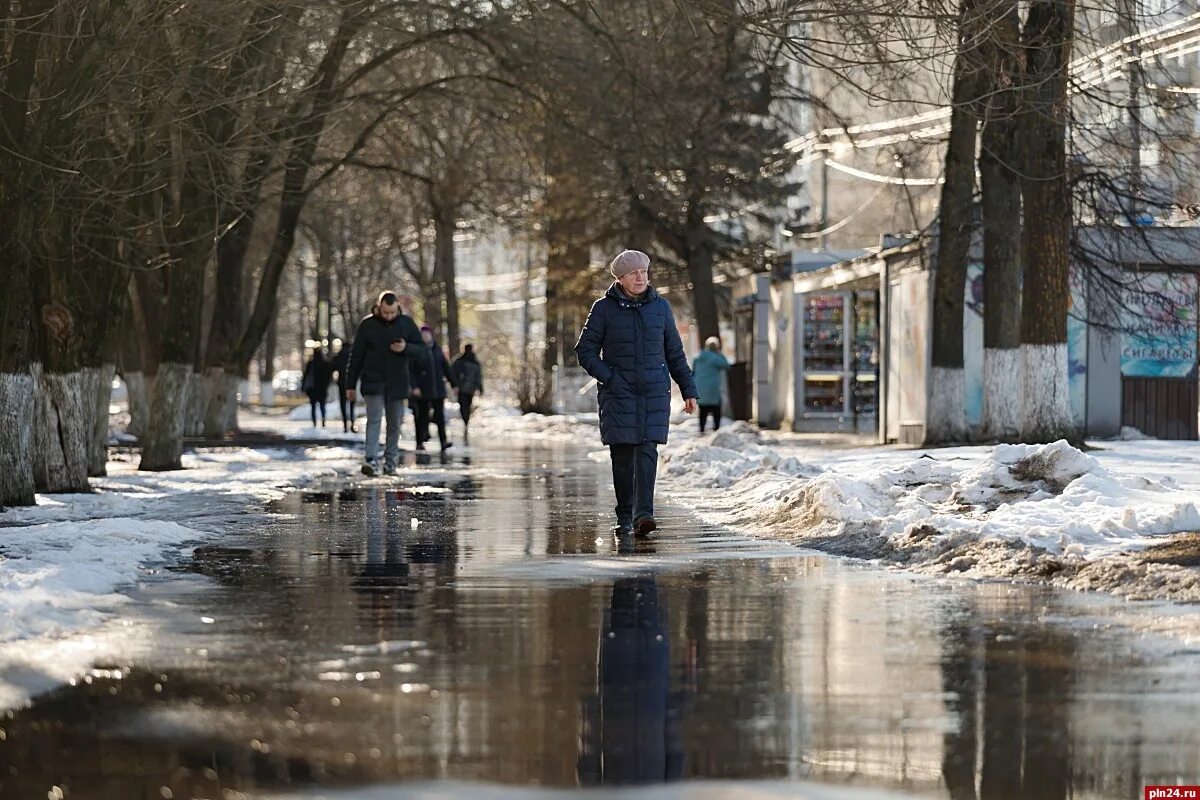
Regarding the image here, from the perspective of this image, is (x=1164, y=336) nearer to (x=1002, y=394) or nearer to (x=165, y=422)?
(x=1002, y=394)

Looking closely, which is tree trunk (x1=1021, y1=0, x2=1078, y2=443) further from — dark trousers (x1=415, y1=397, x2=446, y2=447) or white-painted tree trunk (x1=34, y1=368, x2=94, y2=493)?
white-painted tree trunk (x1=34, y1=368, x2=94, y2=493)

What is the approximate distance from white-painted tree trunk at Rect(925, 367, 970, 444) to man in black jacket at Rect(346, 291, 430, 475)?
340 inches

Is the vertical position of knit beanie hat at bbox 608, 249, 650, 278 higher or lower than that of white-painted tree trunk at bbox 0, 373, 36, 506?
higher

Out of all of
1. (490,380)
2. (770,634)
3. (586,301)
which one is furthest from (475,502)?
(490,380)

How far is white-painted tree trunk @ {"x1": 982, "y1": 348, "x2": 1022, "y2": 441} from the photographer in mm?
26406

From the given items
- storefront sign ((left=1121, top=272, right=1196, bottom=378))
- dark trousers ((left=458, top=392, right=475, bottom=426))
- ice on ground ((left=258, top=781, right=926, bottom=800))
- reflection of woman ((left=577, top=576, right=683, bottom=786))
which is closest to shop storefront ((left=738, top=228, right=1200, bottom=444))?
storefront sign ((left=1121, top=272, right=1196, bottom=378))

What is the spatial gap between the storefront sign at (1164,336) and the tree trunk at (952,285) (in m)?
3.05

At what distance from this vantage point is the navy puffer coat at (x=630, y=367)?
14773mm

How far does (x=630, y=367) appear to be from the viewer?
14.8 m

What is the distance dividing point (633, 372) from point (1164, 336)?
1887cm

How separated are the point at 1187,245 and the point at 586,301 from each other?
29453 mm

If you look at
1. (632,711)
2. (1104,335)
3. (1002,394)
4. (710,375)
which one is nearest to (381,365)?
(1002,394)

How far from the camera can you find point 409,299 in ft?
89.0

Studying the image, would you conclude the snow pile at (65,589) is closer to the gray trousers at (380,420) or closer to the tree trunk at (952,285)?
the gray trousers at (380,420)
